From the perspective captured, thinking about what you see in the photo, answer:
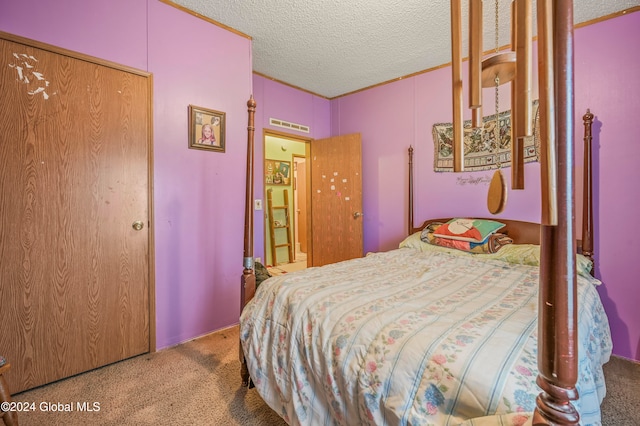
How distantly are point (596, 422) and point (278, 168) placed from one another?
5.27 meters

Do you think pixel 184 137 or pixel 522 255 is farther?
pixel 184 137

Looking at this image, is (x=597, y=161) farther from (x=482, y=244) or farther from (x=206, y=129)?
(x=206, y=129)

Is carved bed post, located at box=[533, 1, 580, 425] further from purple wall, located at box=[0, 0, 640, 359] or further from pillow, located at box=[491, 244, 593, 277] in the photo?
purple wall, located at box=[0, 0, 640, 359]

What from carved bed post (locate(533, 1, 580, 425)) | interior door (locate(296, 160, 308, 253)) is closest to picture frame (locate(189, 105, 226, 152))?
carved bed post (locate(533, 1, 580, 425))

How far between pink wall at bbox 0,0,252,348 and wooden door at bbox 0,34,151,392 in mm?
121

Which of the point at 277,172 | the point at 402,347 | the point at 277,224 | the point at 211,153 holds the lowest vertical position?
the point at 402,347

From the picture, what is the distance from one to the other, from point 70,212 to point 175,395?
1320 millimetres

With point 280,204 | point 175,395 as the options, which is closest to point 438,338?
point 175,395

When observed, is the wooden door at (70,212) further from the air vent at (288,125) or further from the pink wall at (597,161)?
the pink wall at (597,161)

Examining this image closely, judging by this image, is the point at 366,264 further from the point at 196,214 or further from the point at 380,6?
the point at 380,6

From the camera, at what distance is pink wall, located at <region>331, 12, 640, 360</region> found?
7.53ft

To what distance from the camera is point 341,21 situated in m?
2.50

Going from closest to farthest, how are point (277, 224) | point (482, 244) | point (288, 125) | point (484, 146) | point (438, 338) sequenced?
point (438, 338)
point (482, 244)
point (484, 146)
point (288, 125)
point (277, 224)

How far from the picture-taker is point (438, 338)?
102cm
